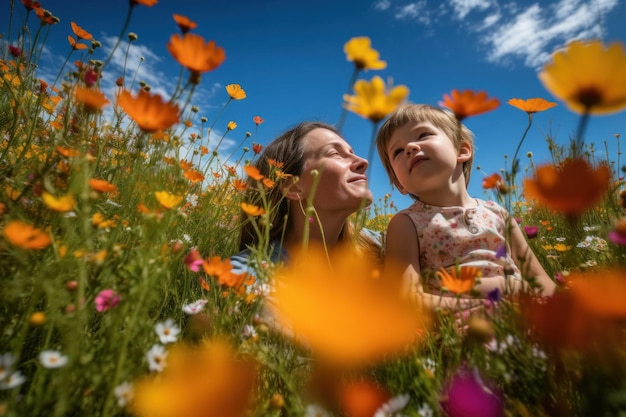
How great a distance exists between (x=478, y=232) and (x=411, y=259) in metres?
0.35

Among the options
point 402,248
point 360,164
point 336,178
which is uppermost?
point 360,164

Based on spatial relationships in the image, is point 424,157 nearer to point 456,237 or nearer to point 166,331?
point 456,237

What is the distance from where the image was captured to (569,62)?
0.55 meters

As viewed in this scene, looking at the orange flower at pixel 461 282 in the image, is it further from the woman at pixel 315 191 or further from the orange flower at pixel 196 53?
the woman at pixel 315 191

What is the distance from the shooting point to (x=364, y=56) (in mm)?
744

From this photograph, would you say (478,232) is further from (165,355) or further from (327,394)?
(165,355)

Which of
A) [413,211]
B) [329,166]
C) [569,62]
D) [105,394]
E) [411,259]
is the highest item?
[329,166]

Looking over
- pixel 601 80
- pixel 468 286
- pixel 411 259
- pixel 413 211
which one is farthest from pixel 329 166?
pixel 601 80

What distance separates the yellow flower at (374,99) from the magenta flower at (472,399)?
0.46 m

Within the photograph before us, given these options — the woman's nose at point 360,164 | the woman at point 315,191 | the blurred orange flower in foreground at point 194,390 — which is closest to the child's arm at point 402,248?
the woman at point 315,191

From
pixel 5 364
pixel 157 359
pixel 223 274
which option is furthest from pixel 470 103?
pixel 5 364

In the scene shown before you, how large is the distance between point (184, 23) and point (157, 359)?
68 centimetres

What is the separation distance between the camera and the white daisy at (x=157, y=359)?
1.77 ft

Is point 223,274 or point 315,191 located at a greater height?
point 315,191
